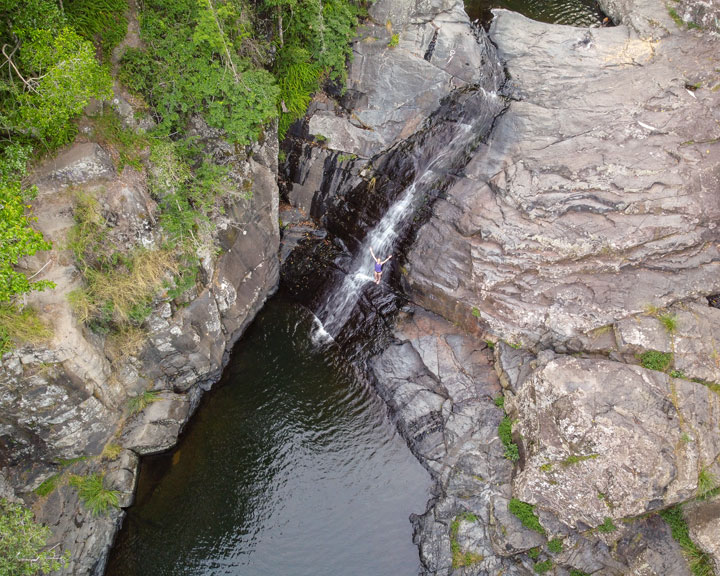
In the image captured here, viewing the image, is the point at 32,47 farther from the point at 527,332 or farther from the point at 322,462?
the point at 527,332

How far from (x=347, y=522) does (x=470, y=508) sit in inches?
150

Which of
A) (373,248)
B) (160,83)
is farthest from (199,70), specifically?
(373,248)

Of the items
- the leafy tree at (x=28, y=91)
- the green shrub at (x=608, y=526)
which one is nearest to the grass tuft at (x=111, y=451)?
the leafy tree at (x=28, y=91)

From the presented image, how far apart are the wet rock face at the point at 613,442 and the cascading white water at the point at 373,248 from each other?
7582 millimetres

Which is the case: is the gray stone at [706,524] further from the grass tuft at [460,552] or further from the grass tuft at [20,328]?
the grass tuft at [20,328]

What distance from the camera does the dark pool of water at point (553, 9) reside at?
18.9 metres

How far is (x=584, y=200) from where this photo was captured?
14656mm

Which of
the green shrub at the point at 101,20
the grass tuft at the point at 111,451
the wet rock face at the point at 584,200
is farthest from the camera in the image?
the wet rock face at the point at 584,200

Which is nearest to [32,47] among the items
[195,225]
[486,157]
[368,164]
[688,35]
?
[195,225]

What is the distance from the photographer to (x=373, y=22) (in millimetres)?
17328

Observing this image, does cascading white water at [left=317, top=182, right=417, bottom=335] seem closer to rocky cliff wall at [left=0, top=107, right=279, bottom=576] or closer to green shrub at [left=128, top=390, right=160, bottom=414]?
rocky cliff wall at [left=0, top=107, right=279, bottom=576]

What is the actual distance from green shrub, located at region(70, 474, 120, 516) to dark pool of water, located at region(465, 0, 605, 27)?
71.1 feet

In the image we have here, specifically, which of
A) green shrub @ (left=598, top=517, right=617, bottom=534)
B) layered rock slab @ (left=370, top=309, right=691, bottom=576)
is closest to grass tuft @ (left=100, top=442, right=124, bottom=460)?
layered rock slab @ (left=370, top=309, right=691, bottom=576)

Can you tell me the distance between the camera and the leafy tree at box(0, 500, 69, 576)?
33.3 feet
